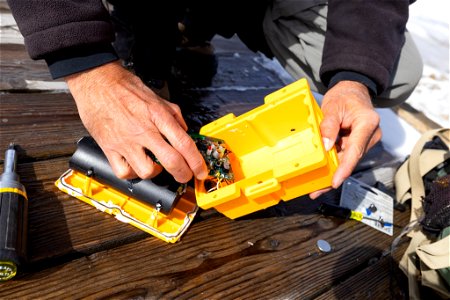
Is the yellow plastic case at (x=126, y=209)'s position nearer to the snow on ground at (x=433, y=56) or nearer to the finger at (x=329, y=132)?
the finger at (x=329, y=132)

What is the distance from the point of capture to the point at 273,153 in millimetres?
1195

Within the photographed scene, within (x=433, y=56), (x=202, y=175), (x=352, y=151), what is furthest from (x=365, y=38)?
(x=433, y=56)

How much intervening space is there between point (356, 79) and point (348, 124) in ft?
0.98

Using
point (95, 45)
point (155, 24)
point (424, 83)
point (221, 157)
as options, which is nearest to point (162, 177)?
point (221, 157)

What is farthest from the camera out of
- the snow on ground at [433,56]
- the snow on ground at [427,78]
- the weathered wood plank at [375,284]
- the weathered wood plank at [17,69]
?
the snow on ground at [433,56]

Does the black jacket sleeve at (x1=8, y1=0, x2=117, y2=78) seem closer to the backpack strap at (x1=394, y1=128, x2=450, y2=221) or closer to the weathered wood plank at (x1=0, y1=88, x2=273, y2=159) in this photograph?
the weathered wood plank at (x1=0, y1=88, x2=273, y2=159)

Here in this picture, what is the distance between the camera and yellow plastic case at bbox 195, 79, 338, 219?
3.23ft

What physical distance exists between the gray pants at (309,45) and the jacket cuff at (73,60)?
1173mm

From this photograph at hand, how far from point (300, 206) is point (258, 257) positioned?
36cm

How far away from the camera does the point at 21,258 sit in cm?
79

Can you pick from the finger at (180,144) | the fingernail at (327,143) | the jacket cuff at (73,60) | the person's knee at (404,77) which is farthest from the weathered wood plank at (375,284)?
the jacket cuff at (73,60)

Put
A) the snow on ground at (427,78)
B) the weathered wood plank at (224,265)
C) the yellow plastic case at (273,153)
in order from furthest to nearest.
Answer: the snow on ground at (427,78) → the yellow plastic case at (273,153) → the weathered wood plank at (224,265)

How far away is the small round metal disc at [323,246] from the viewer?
1.24m

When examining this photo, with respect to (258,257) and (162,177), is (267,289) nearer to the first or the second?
(258,257)
